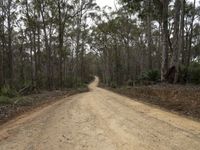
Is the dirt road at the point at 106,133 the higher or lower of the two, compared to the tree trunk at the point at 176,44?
lower

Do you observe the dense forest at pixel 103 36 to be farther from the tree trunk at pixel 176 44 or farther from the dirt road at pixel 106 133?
the dirt road at pixel 106 133

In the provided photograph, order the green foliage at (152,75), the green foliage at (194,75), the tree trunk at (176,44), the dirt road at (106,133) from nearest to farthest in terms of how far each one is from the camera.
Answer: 1. the dirt road at (106,133)
2. the green foliage at (194,75)
3. the tree trunk at (176,44)
4. the green foliage at (152,75)

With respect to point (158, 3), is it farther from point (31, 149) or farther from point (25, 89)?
→ point (31, 149)

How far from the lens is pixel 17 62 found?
55156 millimetres

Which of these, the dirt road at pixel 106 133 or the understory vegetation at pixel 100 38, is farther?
the understory vegetation at pixel 100 38

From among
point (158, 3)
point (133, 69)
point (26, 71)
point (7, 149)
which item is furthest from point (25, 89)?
point (133, 69)

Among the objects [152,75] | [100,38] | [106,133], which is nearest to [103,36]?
[100,38]

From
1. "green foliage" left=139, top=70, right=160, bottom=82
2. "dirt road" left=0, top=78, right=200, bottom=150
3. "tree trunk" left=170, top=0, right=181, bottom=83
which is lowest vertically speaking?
"dirt road" left=0, top=78, right=200, bottom=150

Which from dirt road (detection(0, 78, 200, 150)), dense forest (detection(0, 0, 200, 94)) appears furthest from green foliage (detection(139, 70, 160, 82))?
dirt road (detection(0, 78, 200, 150))

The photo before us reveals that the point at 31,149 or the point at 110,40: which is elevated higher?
the point at 110,40

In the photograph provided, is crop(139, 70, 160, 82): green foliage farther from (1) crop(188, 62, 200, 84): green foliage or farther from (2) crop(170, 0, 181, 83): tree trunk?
(1) crop(188, 62, 200, 84): green foliage

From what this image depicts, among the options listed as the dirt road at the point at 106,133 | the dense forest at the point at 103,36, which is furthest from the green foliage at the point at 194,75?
the dirt road at the point at 106,133

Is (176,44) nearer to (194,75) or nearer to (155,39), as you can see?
(194,75)

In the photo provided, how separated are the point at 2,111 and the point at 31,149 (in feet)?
24.6
